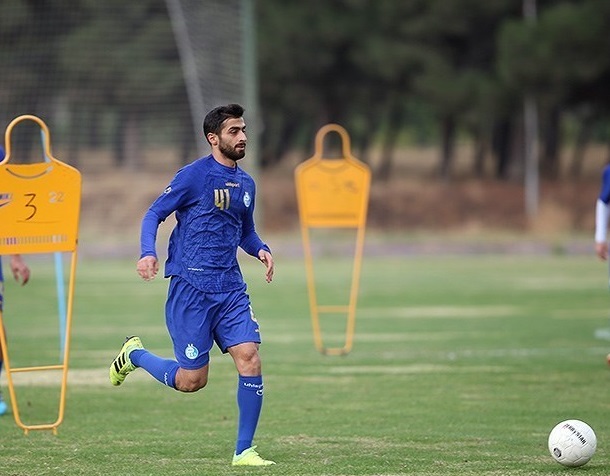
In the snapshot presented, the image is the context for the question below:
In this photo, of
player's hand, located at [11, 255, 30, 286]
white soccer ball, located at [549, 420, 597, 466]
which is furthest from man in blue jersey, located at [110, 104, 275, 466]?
player's hand, located at [11, 255, 30, 286]

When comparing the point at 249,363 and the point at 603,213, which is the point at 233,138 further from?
the point at 603,213

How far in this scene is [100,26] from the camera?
43.2m

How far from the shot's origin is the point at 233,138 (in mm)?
8531

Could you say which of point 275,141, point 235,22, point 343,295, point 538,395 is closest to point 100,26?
point 235,22

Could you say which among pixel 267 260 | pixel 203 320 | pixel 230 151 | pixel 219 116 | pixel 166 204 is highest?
pixel 219 116

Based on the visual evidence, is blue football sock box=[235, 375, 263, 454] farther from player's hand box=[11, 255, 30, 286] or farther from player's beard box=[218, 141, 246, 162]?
player's hand box=[11, 255, 30, 286]

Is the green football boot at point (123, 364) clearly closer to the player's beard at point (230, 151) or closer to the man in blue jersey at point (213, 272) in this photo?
the man in blue jersey at point (213, 272)

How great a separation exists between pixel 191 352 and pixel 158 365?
0.40 meters

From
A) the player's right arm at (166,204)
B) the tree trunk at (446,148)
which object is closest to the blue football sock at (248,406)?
the player's right arm at (166,204)

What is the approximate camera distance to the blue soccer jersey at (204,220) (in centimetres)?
852

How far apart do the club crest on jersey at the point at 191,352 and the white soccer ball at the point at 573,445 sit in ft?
7.42

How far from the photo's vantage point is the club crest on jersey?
8508mm

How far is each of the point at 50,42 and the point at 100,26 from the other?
1756 mm

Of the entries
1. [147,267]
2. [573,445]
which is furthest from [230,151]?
[573,445]
